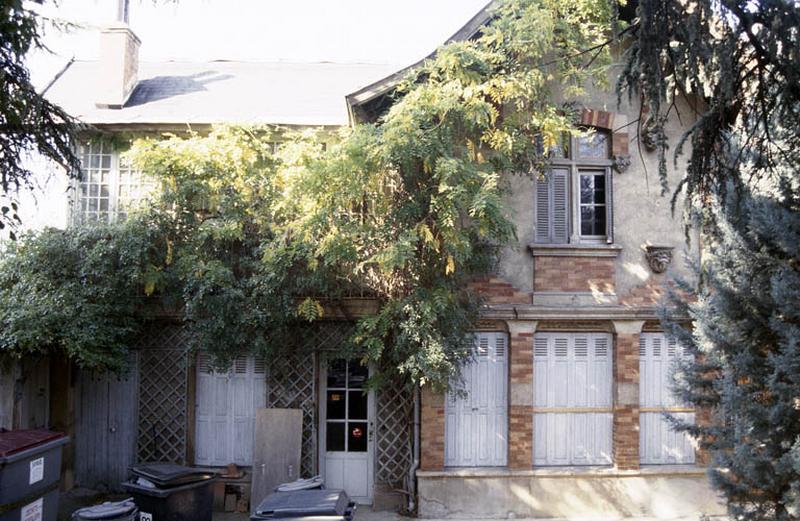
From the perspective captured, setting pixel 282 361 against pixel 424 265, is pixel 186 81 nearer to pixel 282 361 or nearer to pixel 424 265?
pixel 282 361

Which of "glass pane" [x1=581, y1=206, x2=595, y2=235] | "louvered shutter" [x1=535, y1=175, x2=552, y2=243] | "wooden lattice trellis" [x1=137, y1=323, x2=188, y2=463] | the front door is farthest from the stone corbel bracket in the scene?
"wooden lattice trellis" [x1=137, y1=323, x2=188, y2=463]

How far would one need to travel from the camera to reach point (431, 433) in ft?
36.3

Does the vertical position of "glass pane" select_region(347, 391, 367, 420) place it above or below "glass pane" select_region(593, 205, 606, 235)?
below

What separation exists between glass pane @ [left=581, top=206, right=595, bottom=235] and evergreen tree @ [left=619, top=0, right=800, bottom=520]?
2185 millimetres

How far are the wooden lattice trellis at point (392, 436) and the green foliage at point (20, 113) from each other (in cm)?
581

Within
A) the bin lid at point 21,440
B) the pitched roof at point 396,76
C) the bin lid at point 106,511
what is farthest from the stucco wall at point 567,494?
the pitched roof at point 396,76

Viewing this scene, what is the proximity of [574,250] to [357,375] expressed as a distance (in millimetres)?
3822

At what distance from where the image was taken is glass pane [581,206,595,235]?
11664 mm

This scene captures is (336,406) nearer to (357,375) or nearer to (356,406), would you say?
(356,406)

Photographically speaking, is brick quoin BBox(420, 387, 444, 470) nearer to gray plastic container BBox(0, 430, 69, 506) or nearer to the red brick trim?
the red brick trim

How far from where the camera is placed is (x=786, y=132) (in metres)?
7.86

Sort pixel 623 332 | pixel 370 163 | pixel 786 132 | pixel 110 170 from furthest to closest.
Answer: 1. pixel 110 170
2. pixel 623 332
3. pixel 370 163
4. pixel 786 132

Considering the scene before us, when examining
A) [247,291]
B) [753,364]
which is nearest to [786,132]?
[753,364]

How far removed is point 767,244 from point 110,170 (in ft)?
31.1
